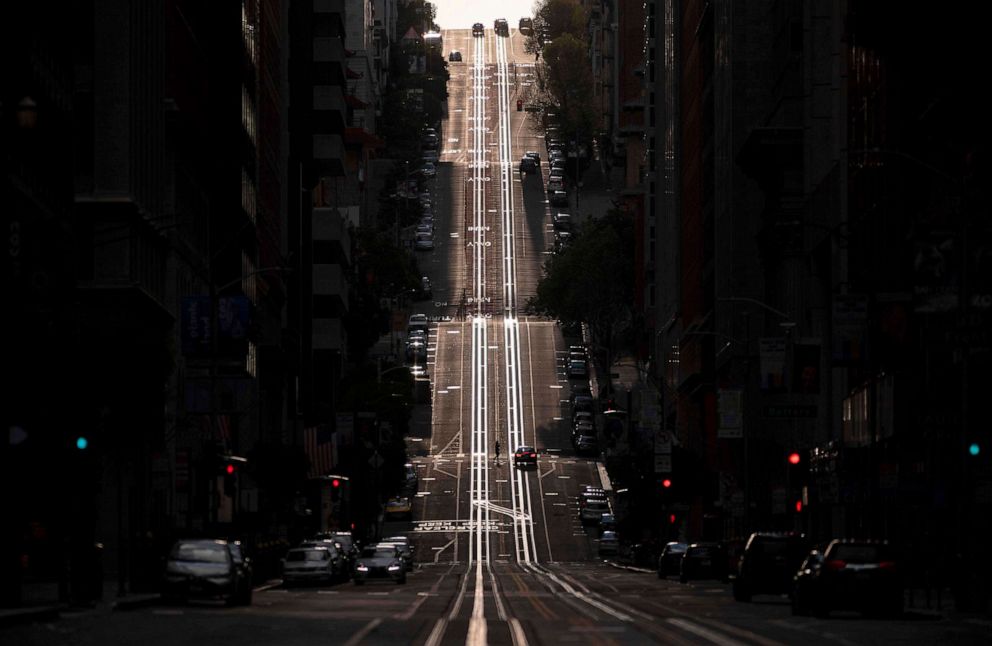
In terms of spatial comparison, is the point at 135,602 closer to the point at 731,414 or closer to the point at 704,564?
the point at 704,564

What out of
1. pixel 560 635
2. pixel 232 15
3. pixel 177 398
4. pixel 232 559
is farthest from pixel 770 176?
pixel 560 635

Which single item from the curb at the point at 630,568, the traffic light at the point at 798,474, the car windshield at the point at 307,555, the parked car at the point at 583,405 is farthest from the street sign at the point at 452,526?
the traffic light at the point at 798,474

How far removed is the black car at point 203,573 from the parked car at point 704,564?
25.5 metres

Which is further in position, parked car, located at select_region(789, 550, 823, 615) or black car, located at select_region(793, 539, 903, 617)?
parked car, located at select_region(789, 550, 823, 615)

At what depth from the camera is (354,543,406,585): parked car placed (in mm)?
76938

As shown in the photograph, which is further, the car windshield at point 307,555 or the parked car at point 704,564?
the parked car at point 704,564

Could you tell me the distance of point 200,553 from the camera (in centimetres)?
4984

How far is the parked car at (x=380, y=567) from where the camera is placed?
76938 millimetres

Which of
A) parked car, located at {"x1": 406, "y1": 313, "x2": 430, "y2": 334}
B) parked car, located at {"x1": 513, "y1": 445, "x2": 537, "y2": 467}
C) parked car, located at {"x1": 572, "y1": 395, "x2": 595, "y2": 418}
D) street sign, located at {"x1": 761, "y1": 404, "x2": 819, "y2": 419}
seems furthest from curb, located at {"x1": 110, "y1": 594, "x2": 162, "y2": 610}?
parked car, located at {"x1": 406, "y1": 313, "x2": 430, "y2": 334}

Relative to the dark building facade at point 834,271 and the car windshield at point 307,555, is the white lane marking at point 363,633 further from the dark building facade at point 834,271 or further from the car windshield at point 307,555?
the car windshield at point 307,555

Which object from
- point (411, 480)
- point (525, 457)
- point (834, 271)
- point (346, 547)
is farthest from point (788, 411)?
point (525, 457)

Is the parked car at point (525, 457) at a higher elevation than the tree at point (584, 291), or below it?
below

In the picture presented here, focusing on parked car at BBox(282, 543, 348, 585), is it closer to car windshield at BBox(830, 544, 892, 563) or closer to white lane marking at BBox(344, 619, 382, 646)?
car windshield at BBox(830, 544, 892, 563)

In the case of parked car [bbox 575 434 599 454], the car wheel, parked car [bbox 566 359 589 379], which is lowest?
the car wheel
